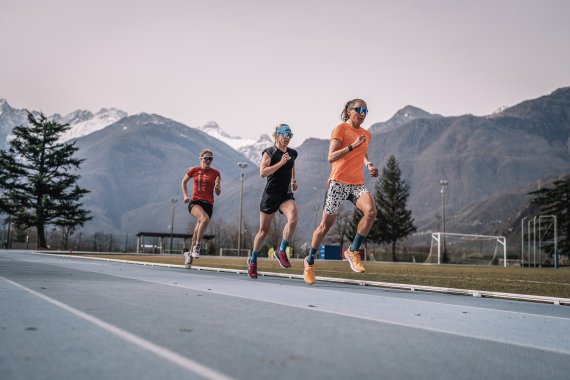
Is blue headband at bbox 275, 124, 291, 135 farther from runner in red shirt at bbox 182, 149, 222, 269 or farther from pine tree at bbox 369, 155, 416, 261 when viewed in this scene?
pine tree at bbox 369, 155, 416, 261

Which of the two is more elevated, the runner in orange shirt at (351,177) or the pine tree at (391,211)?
the pine tree at (391,211)

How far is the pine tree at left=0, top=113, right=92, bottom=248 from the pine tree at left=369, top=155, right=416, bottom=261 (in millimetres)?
33626

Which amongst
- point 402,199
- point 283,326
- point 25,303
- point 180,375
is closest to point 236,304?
point 283,326

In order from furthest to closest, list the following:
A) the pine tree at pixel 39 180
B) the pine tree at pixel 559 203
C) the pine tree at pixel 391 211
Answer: the pine tree at pixel 391 211 < the pine tree at pixel 559 203 < the pine tree at pixel 39 180

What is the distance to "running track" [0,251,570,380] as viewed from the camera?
2578 millimetres

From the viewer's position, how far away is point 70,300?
5.10 metres

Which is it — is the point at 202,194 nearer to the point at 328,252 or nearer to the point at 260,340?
the point at 260,340

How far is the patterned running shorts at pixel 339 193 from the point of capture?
8039 millimetres

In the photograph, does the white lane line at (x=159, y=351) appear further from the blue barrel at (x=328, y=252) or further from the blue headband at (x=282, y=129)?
the blue barrel at (x=328, y=252)

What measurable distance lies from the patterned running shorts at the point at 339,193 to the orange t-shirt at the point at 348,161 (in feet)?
0.24

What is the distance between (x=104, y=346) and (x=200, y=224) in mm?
9306

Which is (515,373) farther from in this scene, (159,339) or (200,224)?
(200,224)

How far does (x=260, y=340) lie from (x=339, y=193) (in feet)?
16.1

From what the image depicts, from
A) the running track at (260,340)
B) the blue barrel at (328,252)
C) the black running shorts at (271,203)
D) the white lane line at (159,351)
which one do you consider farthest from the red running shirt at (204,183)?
the blue barrel at (328,252)
